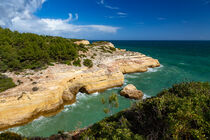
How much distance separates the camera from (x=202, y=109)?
7434mm

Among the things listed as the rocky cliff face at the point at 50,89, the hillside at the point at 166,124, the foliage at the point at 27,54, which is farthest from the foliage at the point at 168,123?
the foliage at the point at 27,54

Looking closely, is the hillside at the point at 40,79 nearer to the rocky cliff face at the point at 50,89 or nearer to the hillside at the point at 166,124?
the rocky cliff face at the point at 50,89

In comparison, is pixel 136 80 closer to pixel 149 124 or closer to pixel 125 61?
pixel 125 61

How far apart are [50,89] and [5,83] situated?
6.27 meters

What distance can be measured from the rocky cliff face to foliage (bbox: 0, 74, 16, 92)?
756 millimetres

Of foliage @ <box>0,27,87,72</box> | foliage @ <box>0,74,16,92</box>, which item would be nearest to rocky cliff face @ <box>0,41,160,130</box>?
foliage @ <box>0,74,16,92</box>

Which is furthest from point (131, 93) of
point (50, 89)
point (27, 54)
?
point (27, 54)

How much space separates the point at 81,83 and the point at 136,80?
15.6 meters

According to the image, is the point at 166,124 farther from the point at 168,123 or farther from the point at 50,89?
the point at 50,89

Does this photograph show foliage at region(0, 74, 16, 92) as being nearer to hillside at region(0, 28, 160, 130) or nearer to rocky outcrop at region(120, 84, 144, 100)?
hillside at region(0, 28, 160, 130)

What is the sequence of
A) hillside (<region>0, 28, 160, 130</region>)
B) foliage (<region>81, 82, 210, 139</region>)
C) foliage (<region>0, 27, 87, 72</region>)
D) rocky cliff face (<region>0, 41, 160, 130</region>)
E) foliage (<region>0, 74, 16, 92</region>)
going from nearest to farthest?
foliage (<region>81, 82, 210, 139</region>), rocky cliff face (<region>0, 41, 160, 130</region>), hillside (<region>0, 28, 160, 130</region>), foliage (<region>0, 74, 16, 92</region>), foliage (<region>0, 27, 87, 72</region>)

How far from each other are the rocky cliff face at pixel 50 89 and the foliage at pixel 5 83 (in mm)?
756

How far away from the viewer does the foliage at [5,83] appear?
52.8ft

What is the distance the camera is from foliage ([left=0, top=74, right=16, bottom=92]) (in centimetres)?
1609
